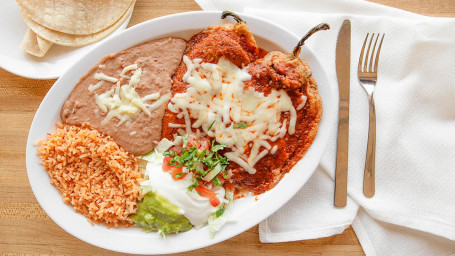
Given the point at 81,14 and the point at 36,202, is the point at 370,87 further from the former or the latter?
the point at 36,202

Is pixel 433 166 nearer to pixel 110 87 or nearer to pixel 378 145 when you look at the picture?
pixel 378 145

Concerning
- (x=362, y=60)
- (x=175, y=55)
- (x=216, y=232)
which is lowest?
(x=216, y=232)

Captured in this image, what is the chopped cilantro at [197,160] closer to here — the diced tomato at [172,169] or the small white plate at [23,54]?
the diced tomato at [172,169]

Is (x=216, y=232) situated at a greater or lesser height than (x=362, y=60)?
lesser

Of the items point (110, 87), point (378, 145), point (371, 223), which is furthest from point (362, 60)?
point (110, 87)

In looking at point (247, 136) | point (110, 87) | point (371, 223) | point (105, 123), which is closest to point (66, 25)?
point (110, 87)

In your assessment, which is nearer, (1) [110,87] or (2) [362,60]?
(1) [110,87]

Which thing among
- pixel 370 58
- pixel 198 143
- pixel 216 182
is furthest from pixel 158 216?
pixel 370 58
